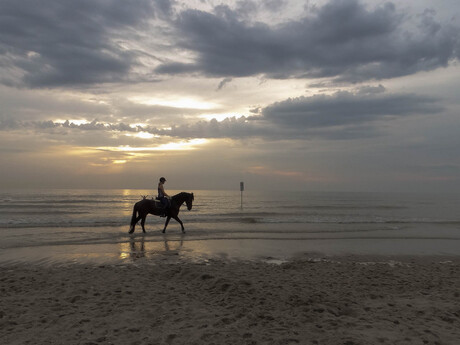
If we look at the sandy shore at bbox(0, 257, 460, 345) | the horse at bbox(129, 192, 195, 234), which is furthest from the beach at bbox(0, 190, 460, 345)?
the horse at bbox(129, 192, 195, 234)

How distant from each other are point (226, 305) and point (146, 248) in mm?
7442

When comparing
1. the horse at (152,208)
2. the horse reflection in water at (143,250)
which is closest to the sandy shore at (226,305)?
the horse reflection in water at (143,250)

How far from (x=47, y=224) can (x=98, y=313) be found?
56.8 feet

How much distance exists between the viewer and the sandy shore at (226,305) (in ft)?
15.8

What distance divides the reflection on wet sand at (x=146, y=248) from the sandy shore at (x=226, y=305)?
1.83 metres

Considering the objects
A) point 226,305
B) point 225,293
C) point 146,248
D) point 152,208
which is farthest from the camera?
point 152,208

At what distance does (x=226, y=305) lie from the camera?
20.1 feet

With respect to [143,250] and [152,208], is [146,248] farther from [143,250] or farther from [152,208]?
[152,208]

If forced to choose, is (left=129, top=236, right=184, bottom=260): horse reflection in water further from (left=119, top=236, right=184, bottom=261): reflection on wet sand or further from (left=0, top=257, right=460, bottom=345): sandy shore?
(left=0, top=257, right=460, bottom=345): sandy shore

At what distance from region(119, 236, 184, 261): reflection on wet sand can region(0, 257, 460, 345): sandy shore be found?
183 cm

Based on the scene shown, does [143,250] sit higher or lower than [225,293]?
lower

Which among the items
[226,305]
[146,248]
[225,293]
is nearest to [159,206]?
[146,248]

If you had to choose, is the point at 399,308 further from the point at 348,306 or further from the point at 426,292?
the point at 426,292

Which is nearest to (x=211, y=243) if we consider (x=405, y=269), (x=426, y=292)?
(x=405, y=269)
